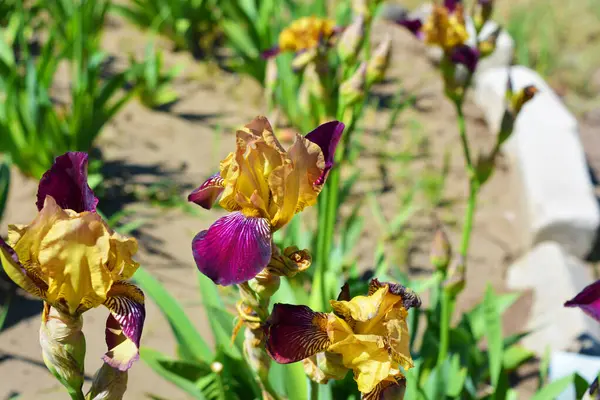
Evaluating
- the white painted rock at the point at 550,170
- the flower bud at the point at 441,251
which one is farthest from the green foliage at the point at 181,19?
the flower bud at the point at 441,251

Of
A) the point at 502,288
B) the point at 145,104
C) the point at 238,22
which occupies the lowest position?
the point at 502,288

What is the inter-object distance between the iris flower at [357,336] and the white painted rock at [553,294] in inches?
53.5

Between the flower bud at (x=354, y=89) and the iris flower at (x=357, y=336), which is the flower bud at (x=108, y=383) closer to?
the iris flower at (x=357, y=336)

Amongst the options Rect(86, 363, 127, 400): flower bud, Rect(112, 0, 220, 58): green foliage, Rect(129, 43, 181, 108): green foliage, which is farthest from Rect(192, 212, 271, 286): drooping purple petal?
Rect(112, 0, 220, 58): green foliage

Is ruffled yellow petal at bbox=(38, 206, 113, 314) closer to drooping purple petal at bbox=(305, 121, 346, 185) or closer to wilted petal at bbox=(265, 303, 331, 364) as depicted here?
wilted petal at bbox=(265, 303, 331, 364)

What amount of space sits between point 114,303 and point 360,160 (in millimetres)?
2572

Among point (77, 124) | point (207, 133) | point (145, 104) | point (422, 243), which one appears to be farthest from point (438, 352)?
point (145, 104)

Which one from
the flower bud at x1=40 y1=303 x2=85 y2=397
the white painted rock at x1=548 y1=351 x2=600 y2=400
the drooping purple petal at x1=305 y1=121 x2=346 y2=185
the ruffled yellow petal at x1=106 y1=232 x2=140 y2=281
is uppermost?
the drooping purple petal at x1=305 y1=121 x2=346 y2=185

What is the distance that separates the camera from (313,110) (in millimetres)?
3014

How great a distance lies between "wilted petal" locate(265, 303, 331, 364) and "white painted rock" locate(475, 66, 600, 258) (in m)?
1.97

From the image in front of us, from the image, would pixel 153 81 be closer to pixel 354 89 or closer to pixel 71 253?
pixel 354 89

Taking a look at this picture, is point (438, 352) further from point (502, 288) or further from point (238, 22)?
point (238, 22)

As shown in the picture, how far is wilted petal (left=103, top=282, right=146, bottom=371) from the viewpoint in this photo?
86cm

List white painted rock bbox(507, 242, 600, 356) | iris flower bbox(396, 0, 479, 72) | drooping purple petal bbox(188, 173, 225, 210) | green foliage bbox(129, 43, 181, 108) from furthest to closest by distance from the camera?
green foliage bbox(129, 43, 181, 108), white painted rock bbox(507, 242, 600, 356), iris flower bbox(396, 0, 479, 72), drooping purple petal bbox(188, 173, 225, 210)
